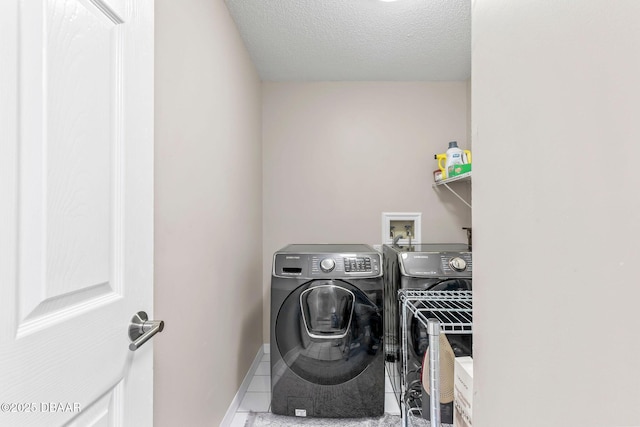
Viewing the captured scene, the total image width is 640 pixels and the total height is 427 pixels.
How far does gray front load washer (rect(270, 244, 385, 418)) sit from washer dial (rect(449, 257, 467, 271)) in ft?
1.38

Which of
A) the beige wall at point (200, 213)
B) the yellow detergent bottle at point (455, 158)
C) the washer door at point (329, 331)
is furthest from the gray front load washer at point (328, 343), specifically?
the yellow detergent bottle at point (455, 158)

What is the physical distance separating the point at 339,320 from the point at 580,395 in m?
1.43

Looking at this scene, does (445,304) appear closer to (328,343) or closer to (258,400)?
(328,343)

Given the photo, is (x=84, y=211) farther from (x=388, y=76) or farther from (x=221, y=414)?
(x=388, y=76)

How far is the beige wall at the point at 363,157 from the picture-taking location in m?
2.67

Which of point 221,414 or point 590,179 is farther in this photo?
point 221,414

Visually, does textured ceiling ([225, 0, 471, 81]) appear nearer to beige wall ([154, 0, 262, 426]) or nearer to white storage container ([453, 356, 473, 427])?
beige wall ([154, 0, 262, 426])

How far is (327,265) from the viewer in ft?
5.70

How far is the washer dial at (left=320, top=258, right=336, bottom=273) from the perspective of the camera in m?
1.73

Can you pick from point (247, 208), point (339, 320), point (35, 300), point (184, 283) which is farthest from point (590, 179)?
point (247, 208)

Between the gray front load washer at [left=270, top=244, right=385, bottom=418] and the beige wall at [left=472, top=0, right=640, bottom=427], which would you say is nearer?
the beige wall at [left=472, top=0, right=640, bottom=427]

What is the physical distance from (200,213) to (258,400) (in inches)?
52.2

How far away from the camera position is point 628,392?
0.91ft

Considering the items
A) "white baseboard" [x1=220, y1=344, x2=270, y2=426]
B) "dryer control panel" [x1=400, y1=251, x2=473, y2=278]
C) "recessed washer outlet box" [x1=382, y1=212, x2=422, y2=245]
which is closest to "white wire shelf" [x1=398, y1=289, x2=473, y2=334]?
"dryer control panel" [x1=400, y1=251, x2=473, y2=278]
